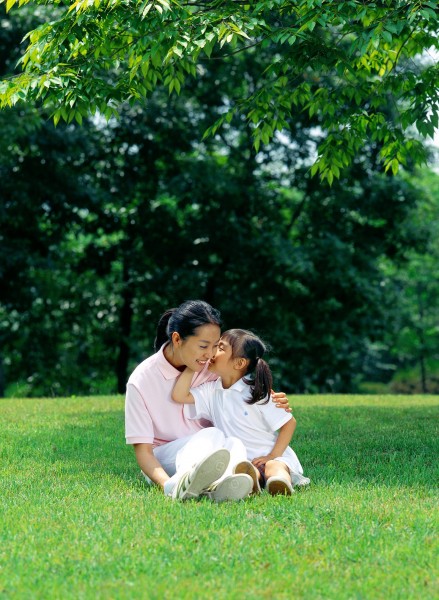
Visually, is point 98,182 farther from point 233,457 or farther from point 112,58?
point 233,457

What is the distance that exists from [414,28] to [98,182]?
14.2 m

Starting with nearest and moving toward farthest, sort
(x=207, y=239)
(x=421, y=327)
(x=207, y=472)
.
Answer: (x=207, y=472) → (x=207, y=239) → (x=421, y=327)

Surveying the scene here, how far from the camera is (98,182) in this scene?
21.7m

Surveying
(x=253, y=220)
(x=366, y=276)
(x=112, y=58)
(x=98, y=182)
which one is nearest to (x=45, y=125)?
(x=98, y=182)

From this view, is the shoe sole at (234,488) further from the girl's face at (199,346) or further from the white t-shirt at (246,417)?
the girl's face at (199,346)

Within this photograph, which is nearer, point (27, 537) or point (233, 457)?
point (27, 537)

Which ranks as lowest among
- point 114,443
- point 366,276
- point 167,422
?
point 114,443

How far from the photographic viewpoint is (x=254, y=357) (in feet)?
19.7

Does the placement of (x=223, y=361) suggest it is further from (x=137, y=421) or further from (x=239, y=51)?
(x=239, y=51)

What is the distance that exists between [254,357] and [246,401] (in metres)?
0.32

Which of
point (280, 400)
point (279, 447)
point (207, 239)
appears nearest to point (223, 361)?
point (280, 400)

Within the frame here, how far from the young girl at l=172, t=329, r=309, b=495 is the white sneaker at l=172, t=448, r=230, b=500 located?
0.67m

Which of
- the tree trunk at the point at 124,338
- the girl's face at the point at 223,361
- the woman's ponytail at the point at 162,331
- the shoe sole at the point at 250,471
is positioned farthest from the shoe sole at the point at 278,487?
the tree trunk at the point at 124,338

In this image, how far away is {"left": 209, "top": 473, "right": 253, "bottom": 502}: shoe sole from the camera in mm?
5328
